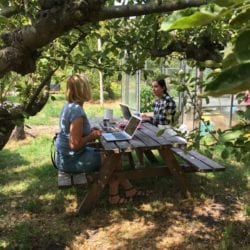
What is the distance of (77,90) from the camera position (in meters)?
4.88

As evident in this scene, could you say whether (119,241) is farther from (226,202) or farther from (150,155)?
Result: (150,155)

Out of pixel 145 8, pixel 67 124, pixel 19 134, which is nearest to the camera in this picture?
pixel 145 8

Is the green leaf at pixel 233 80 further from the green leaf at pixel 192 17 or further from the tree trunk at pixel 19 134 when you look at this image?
the tree trunk at pixel 19 134

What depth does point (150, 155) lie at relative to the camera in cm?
720

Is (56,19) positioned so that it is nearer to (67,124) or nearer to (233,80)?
(233,80)

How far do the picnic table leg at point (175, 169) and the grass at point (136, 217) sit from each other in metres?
0.13

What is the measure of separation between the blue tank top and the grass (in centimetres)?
70

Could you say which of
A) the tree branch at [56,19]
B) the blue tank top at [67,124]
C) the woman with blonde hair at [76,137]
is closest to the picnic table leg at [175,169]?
the woman with blonde hair at [76,137]

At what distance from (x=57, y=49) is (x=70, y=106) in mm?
617

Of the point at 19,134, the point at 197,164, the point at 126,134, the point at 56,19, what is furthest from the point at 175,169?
the point at 19,134

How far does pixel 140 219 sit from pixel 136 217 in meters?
0.08

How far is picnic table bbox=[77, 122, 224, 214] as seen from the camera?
15.6 feet

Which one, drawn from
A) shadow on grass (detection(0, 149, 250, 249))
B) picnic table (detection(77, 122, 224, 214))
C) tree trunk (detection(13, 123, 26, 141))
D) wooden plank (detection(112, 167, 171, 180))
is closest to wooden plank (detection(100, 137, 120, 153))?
picnic table (detection(77, 122, 224, 214))

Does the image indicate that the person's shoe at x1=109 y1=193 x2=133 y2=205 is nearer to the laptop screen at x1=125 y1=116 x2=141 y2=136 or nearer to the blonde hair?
the laptop screen at x1=125 y1=116 x2=141 y2=136
